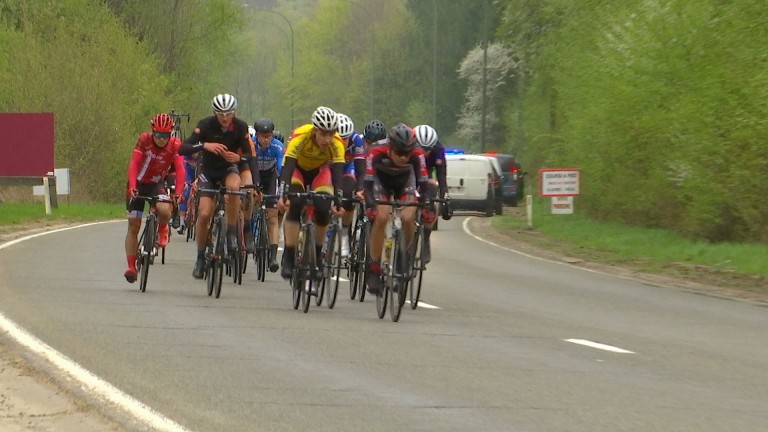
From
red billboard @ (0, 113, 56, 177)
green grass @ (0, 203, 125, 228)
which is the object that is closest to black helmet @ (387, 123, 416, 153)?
green grass @ (0, 203, 125, 228)

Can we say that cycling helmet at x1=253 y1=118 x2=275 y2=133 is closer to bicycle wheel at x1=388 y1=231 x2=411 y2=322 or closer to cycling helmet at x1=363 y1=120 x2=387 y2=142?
cycling helmet at x1=363 y1=120 x2=387 y2=142

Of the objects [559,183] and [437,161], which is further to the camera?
[559,183]

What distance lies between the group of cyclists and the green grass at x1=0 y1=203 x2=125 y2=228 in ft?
50.5

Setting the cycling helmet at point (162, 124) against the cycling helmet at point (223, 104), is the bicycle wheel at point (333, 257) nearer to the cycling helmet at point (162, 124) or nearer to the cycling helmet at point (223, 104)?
the cycling helmet at point (223, 104)

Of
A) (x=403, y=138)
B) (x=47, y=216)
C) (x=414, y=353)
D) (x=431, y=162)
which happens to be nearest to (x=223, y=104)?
(x=431, y=162)

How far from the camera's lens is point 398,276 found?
14109mm

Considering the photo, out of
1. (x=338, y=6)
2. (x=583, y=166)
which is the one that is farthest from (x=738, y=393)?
(x=338, y=6)

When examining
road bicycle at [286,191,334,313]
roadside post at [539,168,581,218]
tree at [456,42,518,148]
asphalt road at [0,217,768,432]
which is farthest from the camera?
tree at [456,42,518,148]

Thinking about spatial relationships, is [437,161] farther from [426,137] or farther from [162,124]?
[162,124]

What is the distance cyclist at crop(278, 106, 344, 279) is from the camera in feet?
48.6

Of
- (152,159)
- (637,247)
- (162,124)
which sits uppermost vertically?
(162,124)

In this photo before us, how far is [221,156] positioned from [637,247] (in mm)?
13665

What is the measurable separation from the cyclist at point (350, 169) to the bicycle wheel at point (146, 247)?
1852 mm

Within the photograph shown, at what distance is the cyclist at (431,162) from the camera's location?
15.2 meters
